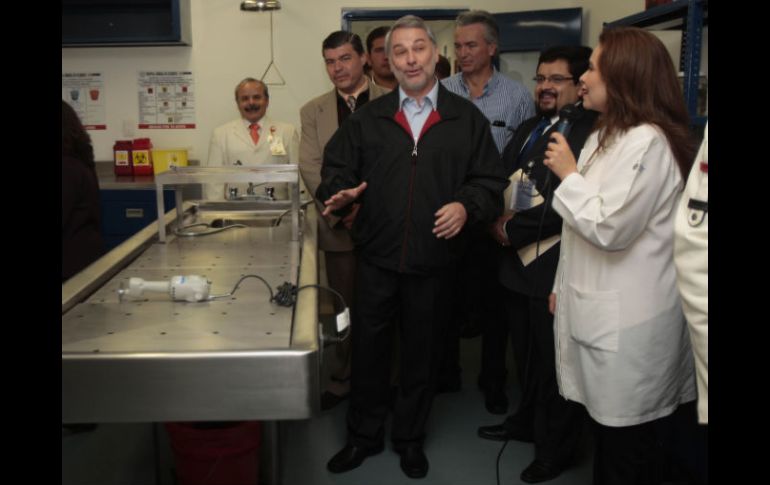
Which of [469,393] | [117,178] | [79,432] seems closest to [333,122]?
[469,393]

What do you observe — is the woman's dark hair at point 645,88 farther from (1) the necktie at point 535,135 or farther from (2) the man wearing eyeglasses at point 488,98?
(2) the man wearing eyeglasses at point 488,98

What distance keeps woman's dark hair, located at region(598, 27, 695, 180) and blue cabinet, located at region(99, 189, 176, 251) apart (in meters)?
3.24

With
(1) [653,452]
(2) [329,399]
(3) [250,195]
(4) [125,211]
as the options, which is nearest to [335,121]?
(3) [250,195]

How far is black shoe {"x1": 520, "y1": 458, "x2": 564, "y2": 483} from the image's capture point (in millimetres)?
2182

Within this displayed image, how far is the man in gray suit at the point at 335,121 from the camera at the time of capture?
2.66 m

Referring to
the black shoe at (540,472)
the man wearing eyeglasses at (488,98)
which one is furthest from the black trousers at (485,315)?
the black shoe at (540,472)

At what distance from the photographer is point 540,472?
2189mm

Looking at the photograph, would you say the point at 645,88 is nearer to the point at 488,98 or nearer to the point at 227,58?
the point at 488,98

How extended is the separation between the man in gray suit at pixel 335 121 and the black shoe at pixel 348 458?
1.54ft

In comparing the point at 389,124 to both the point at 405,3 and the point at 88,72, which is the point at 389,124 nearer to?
the point at 405,3

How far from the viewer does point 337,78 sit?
2682 mm

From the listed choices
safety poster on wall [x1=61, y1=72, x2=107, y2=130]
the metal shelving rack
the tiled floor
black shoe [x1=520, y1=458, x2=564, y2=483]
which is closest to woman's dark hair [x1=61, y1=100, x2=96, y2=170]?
the tiled floor

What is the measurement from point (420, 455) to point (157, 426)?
2.89ft

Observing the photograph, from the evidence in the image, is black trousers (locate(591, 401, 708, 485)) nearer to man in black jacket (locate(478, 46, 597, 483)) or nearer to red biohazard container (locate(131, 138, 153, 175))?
man in black jacket (locate(478, 46, 597, 483))
